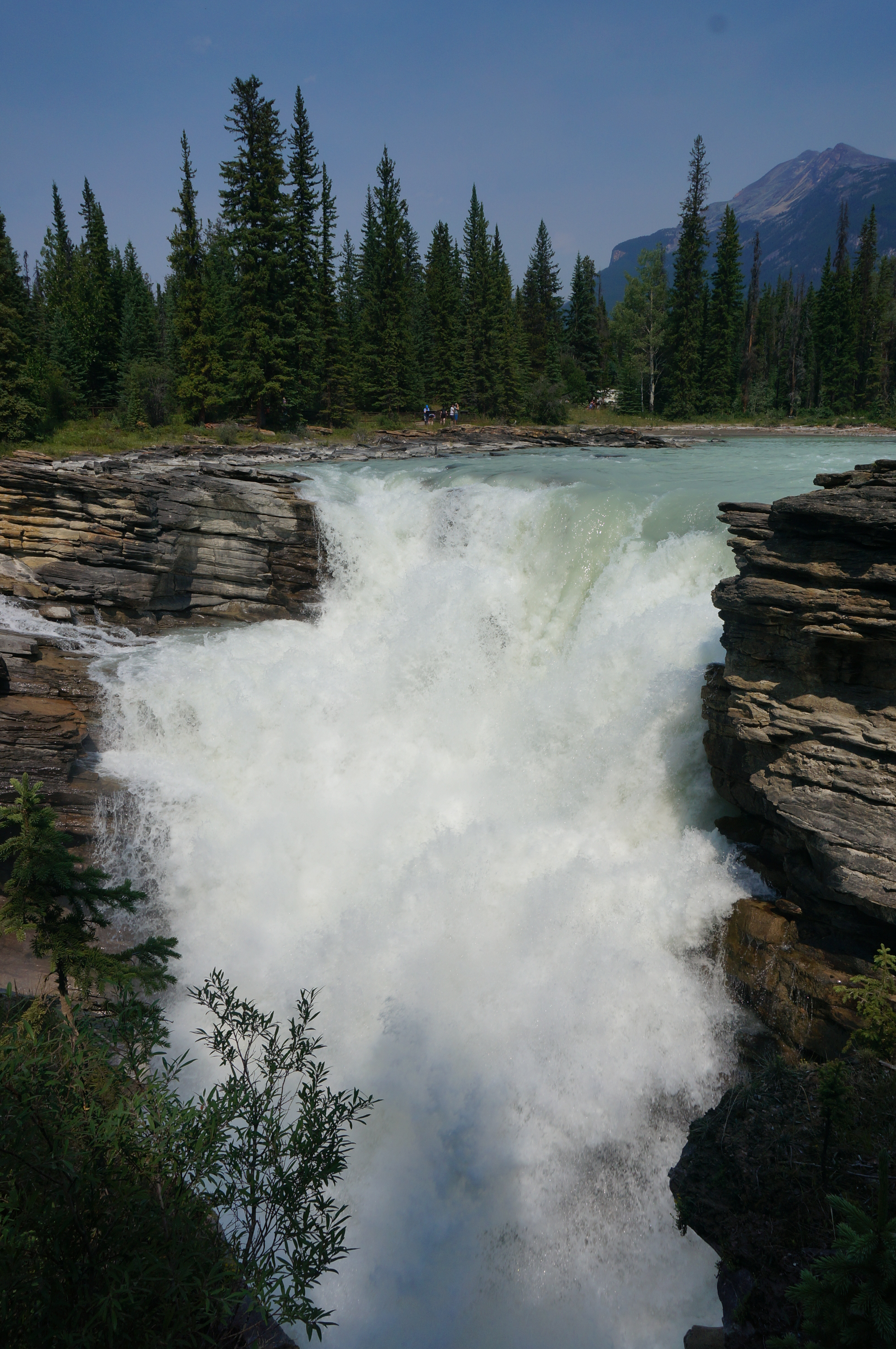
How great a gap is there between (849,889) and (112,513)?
1395 centimetres

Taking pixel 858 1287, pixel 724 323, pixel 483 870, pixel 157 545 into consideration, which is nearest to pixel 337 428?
pixel 157 545

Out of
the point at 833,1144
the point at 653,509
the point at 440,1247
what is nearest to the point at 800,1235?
the point at 833,1144

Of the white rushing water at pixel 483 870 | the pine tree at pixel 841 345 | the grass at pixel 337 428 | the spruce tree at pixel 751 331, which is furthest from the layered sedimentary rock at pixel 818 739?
the spruce tree at pixel 751 331

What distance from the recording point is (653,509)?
549 inches

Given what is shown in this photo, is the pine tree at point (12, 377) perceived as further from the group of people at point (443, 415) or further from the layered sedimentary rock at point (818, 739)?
the layered sedimentary rock at point (818, 739)

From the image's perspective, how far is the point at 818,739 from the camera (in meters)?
7.81

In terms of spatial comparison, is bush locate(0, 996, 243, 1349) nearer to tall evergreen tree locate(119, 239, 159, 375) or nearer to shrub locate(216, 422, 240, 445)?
shrub locate(216, 422, 240, 445)

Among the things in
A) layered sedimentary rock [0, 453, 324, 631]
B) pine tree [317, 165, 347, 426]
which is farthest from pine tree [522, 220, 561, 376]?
layered sedimentary rock [0, 453, 324, 631]

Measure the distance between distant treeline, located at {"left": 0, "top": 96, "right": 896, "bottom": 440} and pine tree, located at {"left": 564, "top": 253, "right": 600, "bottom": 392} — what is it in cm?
19

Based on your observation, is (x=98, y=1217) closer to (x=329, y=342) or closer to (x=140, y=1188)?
(x=140, y=1188)

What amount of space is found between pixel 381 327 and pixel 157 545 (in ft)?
112

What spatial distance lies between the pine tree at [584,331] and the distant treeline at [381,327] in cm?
19

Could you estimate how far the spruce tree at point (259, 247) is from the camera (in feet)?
110

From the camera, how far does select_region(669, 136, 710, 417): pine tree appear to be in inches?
1949
